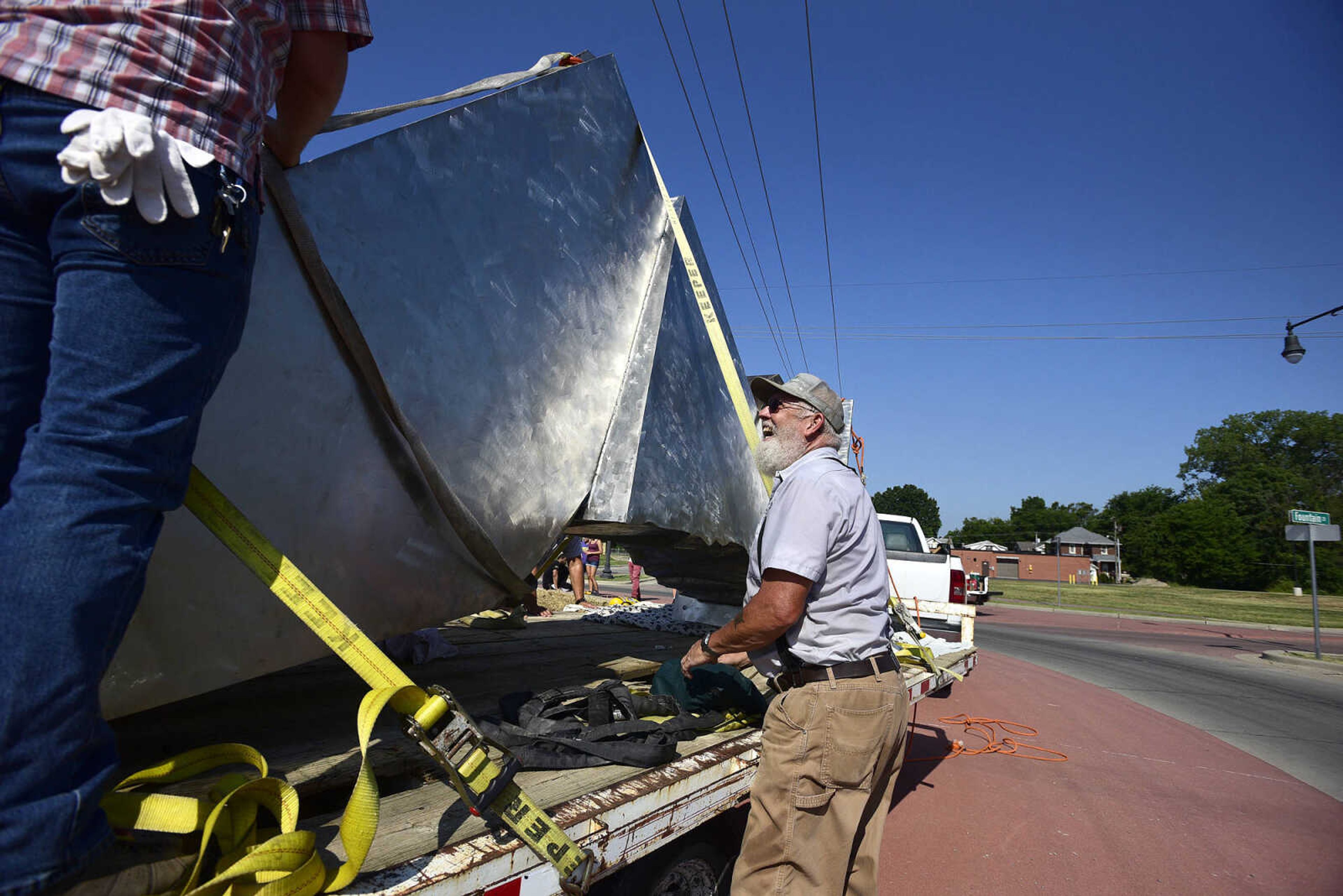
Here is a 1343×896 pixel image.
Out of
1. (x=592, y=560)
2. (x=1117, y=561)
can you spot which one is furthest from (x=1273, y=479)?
(x=592, y=560)

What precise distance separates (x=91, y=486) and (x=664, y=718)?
6.30ft

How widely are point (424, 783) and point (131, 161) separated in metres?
1.45

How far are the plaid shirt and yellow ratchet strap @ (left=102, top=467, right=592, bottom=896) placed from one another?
532 mm

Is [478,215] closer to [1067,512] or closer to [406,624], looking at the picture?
[406,624]

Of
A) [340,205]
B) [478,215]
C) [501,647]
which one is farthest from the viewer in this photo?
[501,647]

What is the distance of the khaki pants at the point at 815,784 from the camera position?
2.17m

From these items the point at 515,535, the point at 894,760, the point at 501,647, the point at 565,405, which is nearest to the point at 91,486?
the point at 515,535

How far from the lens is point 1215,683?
10602 mm

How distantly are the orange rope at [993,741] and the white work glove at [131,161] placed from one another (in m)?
5.49

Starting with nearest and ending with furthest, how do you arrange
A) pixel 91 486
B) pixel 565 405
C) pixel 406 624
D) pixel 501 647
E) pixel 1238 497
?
1. pixel 91 486
2. pixel 406 624
3. pixel 565 405
4. pixel 501 647
5. pixel 1238 497

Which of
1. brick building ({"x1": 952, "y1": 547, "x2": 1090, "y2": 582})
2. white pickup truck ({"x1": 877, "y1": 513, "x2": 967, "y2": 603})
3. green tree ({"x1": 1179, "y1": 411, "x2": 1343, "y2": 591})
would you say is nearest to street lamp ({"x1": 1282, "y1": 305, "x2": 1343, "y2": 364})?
white pickup truck ({"x1": 877, "y1": 513, "x2": 967, "y2": 603})

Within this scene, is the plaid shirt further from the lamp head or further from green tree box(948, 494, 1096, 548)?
green tree box(948, 494, 1096, 548)

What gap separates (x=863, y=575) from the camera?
2.41 metres

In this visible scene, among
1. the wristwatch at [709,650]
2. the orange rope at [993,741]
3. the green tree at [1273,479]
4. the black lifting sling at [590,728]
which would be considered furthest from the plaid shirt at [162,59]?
the green tree at [1273,479]
